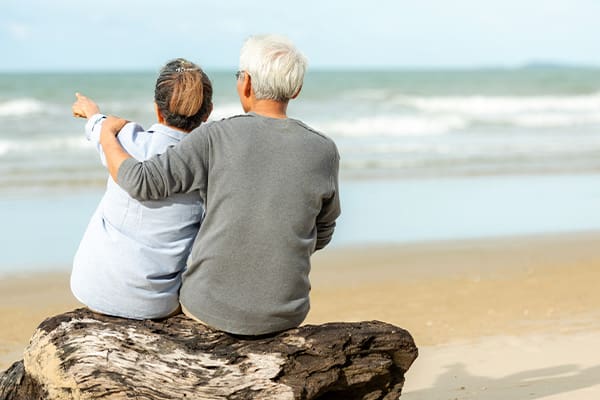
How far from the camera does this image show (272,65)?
10.4ft

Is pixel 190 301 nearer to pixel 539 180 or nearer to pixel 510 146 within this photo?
pixel 539 180

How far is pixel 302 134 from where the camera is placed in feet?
10.7

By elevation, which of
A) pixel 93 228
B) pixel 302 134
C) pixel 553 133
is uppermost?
pixel 302 134

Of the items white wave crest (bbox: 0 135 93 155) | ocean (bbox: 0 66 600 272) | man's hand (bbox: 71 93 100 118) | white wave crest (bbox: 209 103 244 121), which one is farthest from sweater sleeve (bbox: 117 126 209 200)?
white wave crest (bbox: 209 103 244 121)

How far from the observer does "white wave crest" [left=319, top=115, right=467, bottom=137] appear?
21.2 metres

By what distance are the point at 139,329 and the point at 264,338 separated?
45cm

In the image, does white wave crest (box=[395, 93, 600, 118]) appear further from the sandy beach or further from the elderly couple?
the elderly couple

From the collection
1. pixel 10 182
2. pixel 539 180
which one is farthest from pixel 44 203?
pixel 539 180

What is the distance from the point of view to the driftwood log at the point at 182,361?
128 inches

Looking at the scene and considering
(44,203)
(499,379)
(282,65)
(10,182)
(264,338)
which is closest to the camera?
(282,65)

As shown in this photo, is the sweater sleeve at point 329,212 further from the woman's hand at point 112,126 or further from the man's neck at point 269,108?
the woman's hand at point 112,126

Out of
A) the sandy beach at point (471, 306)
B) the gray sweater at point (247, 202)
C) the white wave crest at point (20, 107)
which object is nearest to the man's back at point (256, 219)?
the gray sweater at point (247, 202)

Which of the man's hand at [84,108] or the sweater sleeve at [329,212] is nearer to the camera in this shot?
the sweater sleeve at [329,212]

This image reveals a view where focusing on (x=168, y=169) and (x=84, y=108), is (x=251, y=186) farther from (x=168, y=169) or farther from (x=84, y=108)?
(x=84, y=108)
